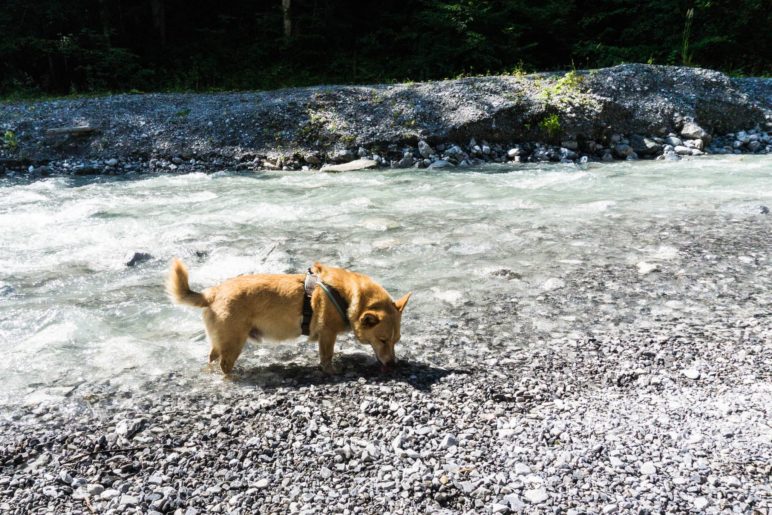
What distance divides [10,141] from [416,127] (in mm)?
10241

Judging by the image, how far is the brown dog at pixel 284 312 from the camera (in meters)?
4.34

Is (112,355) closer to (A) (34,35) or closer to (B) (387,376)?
(B) (387,376)

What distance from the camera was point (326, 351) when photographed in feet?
14.8

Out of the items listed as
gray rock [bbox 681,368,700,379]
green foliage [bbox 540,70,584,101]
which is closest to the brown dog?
gray rock [bbox 681,368,700,379]

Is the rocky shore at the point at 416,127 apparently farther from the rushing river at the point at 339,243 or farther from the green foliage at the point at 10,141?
the rushing river at the point at 339,243

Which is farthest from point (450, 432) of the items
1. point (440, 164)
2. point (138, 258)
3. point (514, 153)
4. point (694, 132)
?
point (694, 132)

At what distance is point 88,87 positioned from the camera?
2302cm

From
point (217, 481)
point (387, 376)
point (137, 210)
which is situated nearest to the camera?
point (217, 481)

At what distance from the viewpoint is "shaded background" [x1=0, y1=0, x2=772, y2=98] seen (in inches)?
899

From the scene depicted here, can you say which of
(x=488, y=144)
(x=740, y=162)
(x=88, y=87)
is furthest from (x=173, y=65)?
(x=740, y=162)

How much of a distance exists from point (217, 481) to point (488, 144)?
1285 cm

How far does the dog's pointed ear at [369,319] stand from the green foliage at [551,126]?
12.0m

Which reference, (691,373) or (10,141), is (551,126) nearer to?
(691,373)

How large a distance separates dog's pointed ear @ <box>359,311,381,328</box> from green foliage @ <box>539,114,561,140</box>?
39.5 ft
